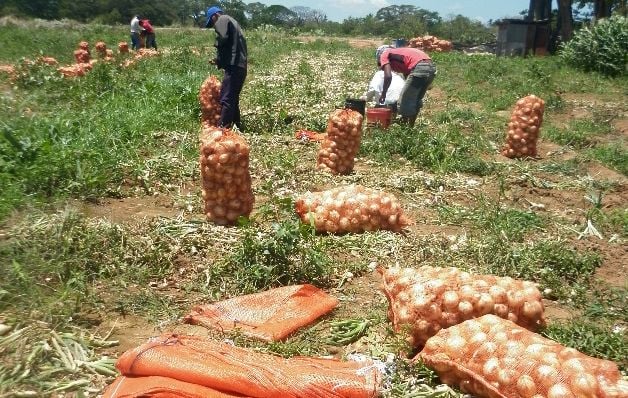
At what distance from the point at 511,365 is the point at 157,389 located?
166 cm

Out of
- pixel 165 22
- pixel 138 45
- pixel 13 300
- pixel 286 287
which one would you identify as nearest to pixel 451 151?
pixel 286 287

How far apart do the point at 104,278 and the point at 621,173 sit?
257 inches

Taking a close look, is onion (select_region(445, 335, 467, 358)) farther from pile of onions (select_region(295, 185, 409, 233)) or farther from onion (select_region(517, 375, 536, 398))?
pile of onions (select_region(295, 185, 409, 233))

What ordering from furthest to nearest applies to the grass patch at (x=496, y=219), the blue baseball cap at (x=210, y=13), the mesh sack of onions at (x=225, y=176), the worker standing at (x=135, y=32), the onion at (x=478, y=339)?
the worker standing at (x=135, y=32)
the blue baseball cap at (x=210, y=13)
the grass patch at (x=496, y=219)
the mesh sack of onions at (x=225, y=176)
the onion at (x=478, y=339)

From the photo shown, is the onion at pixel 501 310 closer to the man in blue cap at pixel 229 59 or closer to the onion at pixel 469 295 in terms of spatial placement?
the onion at pixel 469 295

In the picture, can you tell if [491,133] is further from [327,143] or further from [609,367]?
[609,367]

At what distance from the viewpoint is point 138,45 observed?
21.0m

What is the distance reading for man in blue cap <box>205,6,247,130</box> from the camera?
855cm

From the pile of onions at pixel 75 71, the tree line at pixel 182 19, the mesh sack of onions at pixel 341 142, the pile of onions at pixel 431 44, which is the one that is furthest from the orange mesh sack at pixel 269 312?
the tree line at pixel 182 19

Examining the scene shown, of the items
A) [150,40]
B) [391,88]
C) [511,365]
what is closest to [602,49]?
[391,88]

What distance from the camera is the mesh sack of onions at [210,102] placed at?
8.78 m

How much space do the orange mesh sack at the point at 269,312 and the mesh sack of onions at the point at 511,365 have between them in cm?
83

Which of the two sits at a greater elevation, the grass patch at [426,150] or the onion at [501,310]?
the grass patch at [426,150]

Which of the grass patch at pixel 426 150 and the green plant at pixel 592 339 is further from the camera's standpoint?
the grass patch at pixel 426 150
